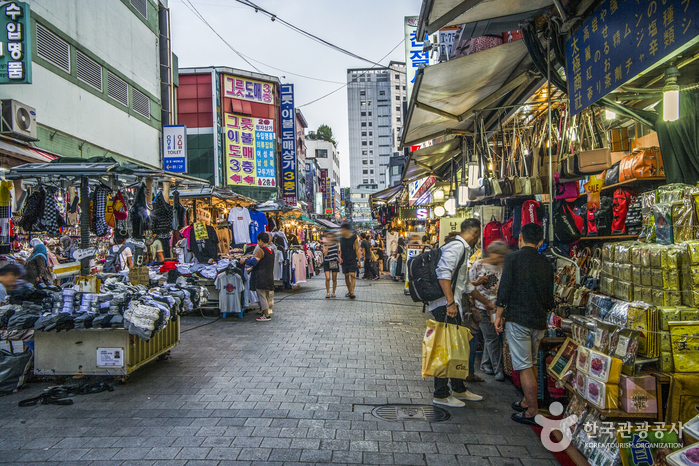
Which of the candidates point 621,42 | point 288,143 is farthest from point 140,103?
point 621,42

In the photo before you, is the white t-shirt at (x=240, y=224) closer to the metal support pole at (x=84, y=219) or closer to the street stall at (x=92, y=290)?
the street stall at (x=92, y=290)

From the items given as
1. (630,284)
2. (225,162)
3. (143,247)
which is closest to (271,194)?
(225,162)

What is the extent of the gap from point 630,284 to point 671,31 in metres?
1.95

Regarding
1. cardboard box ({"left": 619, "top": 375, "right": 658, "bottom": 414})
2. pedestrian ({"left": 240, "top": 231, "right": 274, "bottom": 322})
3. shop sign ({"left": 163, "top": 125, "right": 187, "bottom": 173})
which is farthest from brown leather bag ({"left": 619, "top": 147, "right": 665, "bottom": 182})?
shop sign ({"left": 163, "top": 125, "right": 187, "bottom": 173})

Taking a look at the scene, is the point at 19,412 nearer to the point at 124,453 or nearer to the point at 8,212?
the point at 124,453

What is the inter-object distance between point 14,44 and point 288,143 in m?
19.8

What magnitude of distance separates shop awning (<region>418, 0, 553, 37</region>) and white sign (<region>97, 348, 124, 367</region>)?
533 centimetres

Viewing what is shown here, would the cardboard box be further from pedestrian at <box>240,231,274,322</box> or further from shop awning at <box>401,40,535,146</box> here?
pedestrian at <box>240,231,274,322</box>

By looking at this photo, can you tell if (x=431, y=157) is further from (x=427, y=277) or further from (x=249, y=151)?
(x=249, y=151)

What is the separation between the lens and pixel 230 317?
9969 mm

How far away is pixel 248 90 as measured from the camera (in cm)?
2703

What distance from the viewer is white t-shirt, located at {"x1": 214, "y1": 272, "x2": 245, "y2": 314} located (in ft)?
31.9

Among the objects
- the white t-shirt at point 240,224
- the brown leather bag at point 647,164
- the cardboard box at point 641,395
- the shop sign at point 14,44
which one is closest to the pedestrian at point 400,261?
the white t-shirt at point 240,224

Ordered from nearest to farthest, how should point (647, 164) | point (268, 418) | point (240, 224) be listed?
point (647, 164), point (268, 418), point (240, 224)
